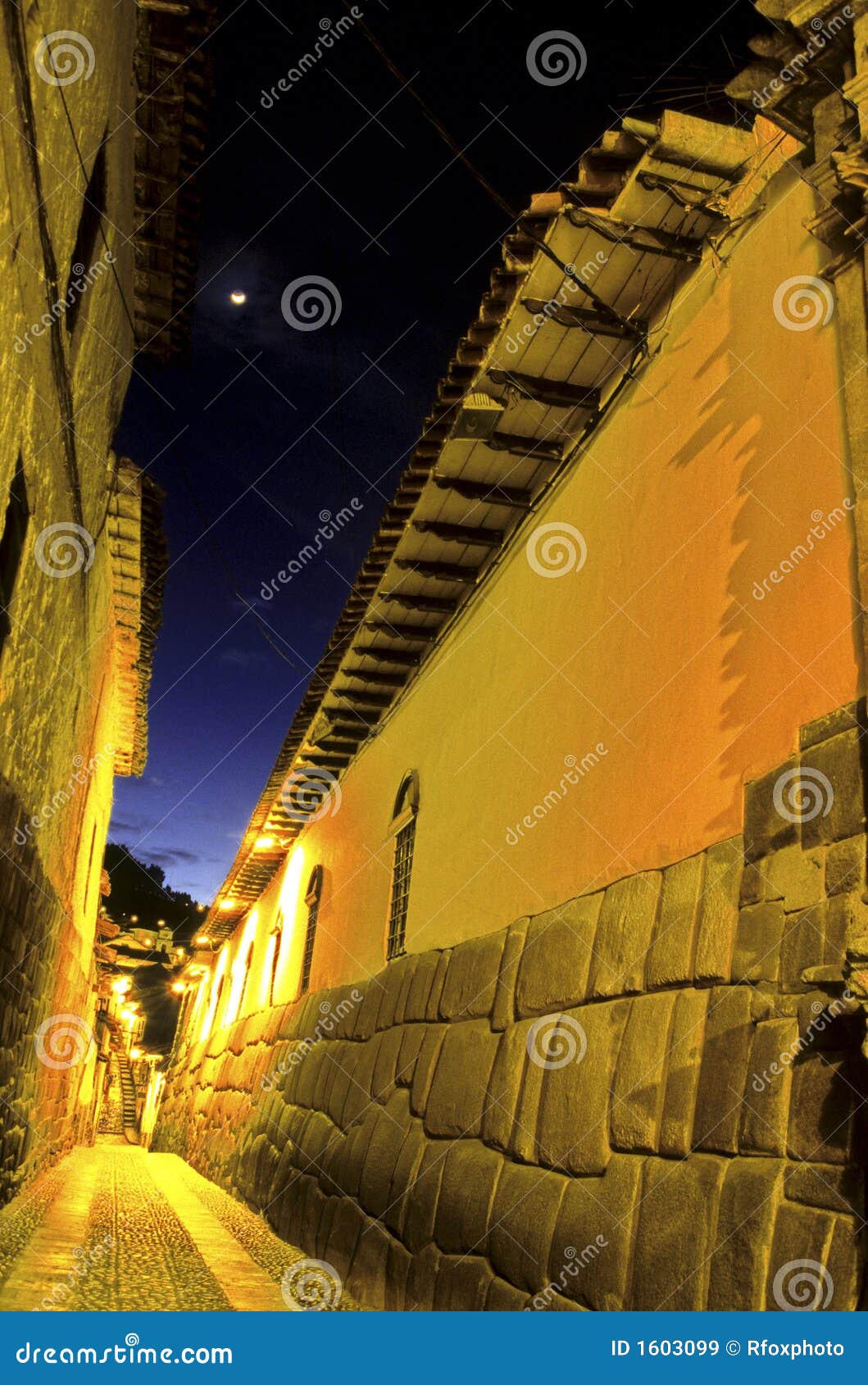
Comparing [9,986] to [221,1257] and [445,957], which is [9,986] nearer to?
[221,1257]

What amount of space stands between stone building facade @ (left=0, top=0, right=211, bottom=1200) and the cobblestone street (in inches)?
21.1

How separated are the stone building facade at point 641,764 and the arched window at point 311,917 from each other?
3.42 m

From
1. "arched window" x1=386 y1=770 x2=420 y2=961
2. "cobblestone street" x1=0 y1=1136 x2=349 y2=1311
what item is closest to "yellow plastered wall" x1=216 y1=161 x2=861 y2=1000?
"arched window" x1=386 y1=770 x2=420 y2=961

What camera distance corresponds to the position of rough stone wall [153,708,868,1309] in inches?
114

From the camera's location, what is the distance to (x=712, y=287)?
16.3 feet

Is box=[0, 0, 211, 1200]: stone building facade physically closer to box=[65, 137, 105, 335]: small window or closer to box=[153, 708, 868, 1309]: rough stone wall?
box=[65, 137, 105, 335]: small window

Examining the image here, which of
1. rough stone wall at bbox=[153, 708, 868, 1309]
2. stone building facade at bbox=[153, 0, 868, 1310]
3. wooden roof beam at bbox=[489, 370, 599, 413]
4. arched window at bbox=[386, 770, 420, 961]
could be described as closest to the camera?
rough stone wall at bbox=[153, 708, 868, 1309]

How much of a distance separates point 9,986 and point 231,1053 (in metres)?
9.53

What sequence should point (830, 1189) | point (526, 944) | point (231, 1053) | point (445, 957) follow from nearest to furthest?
point (830, 1189) → point (526, 944) → point (445, 957) → point (231, 1053)

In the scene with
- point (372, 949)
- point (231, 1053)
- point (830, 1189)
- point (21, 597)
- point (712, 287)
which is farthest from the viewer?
point (231, 1053)

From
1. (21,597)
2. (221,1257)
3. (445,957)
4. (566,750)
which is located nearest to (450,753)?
(445,957)

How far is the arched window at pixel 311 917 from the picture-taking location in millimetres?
11961

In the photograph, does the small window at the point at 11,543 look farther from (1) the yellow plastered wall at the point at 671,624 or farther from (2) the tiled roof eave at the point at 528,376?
(1) the yellow plastered wall at the point at 671,624

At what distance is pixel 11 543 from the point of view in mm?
5520
